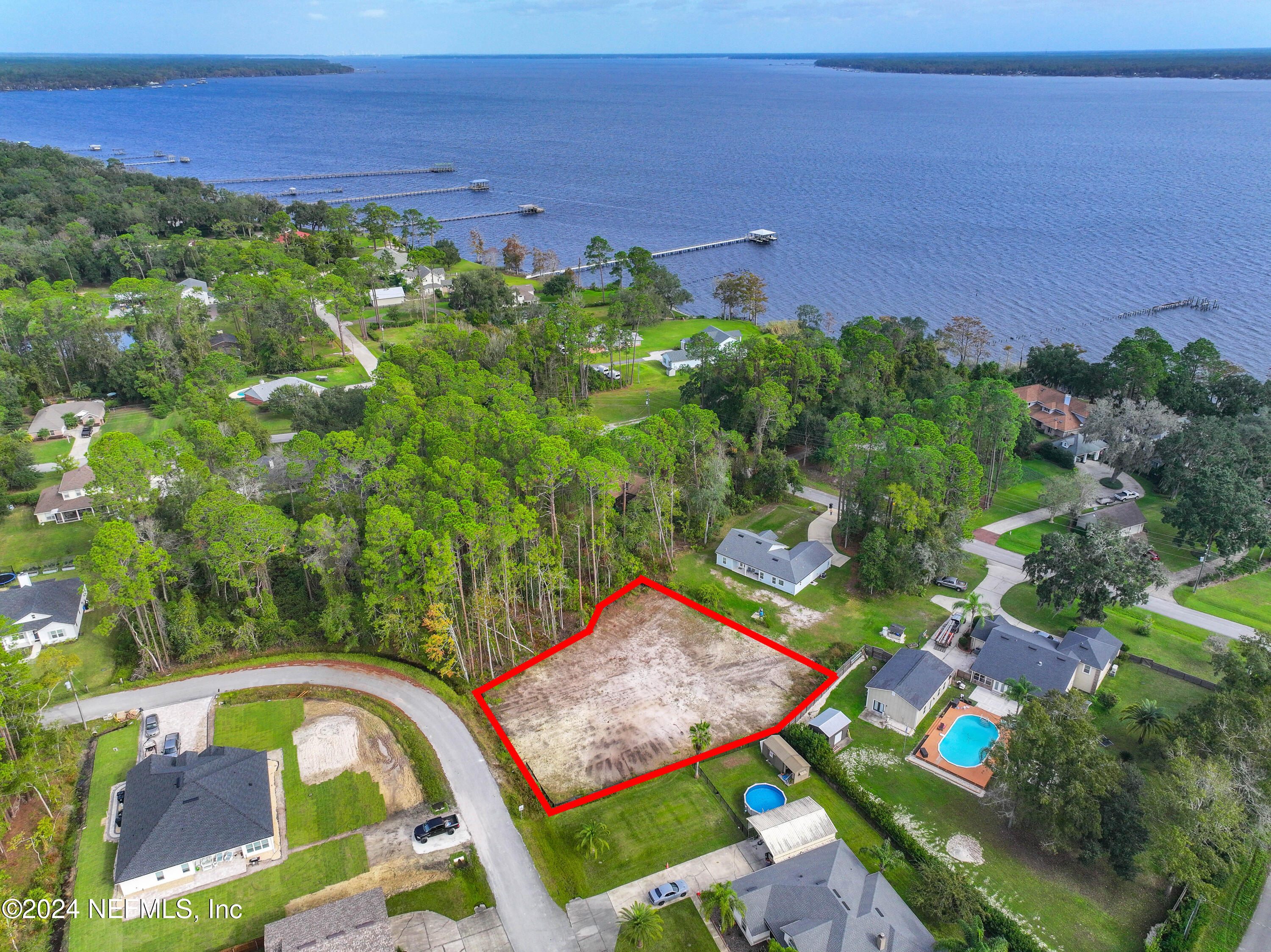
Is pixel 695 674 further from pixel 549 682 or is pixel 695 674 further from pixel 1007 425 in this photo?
pixel 1007 425

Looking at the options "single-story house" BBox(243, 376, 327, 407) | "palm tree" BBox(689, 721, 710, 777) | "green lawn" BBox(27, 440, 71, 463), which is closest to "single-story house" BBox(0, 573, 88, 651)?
"green lawn" BBox(27, 440, 71, 463)

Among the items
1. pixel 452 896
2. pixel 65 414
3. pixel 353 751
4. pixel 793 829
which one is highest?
pixel 65 414

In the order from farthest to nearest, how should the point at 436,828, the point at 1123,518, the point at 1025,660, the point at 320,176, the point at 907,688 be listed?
the point at 320,176 → the point at 1123,518 → the point at 1025,660 → the point at 907,688 → the point at 436,828

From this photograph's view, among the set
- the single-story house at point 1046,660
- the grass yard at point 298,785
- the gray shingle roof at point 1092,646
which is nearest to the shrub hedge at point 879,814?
the single-story house at point 1046,660

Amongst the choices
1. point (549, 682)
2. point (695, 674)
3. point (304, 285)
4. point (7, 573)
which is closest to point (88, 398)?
point (304, 285)

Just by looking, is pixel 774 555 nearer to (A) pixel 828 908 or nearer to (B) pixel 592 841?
(B) pixel 592 841

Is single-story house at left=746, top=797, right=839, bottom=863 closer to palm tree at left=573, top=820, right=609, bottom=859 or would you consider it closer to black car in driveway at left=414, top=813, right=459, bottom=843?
palm tree at left=573, top=820, right=609, bottom=859

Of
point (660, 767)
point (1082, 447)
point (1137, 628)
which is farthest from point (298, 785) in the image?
point (1082, 447)
